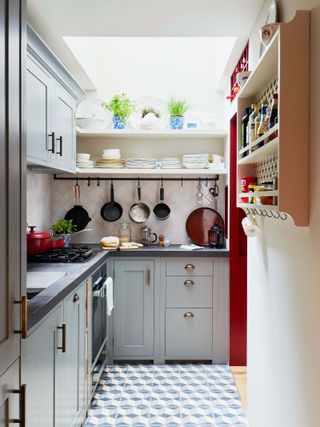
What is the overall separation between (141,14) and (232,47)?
77cm

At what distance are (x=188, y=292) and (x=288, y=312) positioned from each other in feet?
6.39

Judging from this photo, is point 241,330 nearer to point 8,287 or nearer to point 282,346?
point 282,346

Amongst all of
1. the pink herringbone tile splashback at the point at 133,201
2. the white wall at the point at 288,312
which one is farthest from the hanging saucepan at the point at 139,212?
the white wall at the point at 288,312

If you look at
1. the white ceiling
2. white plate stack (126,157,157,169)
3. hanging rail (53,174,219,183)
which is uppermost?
the white ceiling

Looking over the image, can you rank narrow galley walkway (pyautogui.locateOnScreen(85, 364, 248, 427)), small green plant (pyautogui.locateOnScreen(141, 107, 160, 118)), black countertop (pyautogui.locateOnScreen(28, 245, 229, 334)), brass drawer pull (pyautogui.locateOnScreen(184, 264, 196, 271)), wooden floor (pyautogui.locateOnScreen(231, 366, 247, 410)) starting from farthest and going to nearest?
small green plant (pyautogui.locateOnScreen(141, 107, 160, 118)) → brass drawer pull (pyautogui.locateOnScreen(184, 264, 196, 271)) → wooden floor (pyautogui.locateOnScreen(231, 366, 247, 410)) → narrow galley walkway (pyautogui.locateOnScreen(85, 364, 248, 427)) → black countertop (pyautogui.locateOnScreen(28, 245, 229, 334))

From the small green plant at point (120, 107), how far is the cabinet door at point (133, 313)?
1.31 m

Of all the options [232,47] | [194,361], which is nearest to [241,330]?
[194,361]

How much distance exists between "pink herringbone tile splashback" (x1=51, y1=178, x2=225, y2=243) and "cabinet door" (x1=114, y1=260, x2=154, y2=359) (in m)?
0.54

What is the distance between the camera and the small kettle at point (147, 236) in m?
3.94

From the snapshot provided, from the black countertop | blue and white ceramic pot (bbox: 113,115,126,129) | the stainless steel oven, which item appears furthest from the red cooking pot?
blue and white ceramic pot (bbox: 113,115,126,129)

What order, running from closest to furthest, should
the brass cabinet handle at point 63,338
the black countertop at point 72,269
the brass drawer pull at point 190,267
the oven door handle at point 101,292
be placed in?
1. the black countertop at point 72,269
2. the brass cabinet handle at point 63,338
3. the oven door handle at point 101,292
4. the brass drawer pull at point 190,267

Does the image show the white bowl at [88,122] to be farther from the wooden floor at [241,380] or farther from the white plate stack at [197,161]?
the wooden floor at [241,380]

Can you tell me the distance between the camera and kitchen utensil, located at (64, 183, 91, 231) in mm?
3988

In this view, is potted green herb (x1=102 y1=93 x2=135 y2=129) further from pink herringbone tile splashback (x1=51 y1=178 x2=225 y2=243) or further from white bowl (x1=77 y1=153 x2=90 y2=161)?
pink herringbone tile splashback (x1=51 y1=178 x2=225 y2=243)
